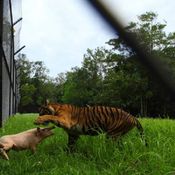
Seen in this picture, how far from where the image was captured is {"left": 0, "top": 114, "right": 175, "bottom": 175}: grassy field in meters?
3.80

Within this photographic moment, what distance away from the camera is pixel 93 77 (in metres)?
50.5

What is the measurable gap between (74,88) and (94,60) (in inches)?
198

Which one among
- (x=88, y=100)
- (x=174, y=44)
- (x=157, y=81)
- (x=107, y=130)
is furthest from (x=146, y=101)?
(x=157, y=81)

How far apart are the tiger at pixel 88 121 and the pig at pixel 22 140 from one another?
16 cm

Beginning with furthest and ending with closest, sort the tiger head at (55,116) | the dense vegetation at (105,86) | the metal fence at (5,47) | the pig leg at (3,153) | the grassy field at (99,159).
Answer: the dense vegetation at (105,86) → the metal fence at (5,47) → the tiger head at (55,116) → the pig leg at (3,153) → the grassy field at (99,159)

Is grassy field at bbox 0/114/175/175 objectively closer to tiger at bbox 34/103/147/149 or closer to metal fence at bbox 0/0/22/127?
tiger at bbox 34/103/147/149

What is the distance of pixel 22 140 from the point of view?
16.0ft

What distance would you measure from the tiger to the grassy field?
0.35 feet

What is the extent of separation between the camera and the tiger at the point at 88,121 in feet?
16.8

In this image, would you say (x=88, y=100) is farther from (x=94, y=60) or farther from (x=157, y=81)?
(x=157, y=81)

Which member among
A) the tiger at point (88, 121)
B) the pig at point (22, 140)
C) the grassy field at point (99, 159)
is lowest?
the grassy field at point (99, 159)

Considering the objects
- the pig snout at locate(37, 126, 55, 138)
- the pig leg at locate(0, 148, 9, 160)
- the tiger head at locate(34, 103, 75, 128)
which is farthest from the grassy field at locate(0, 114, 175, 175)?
the tiger head at locate(34, 103, 75, 128)

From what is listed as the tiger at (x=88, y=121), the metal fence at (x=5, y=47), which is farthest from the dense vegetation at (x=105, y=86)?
the tiger at (x=88, y=121)

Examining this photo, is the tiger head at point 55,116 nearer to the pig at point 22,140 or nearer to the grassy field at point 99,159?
the pig at point 22,140
